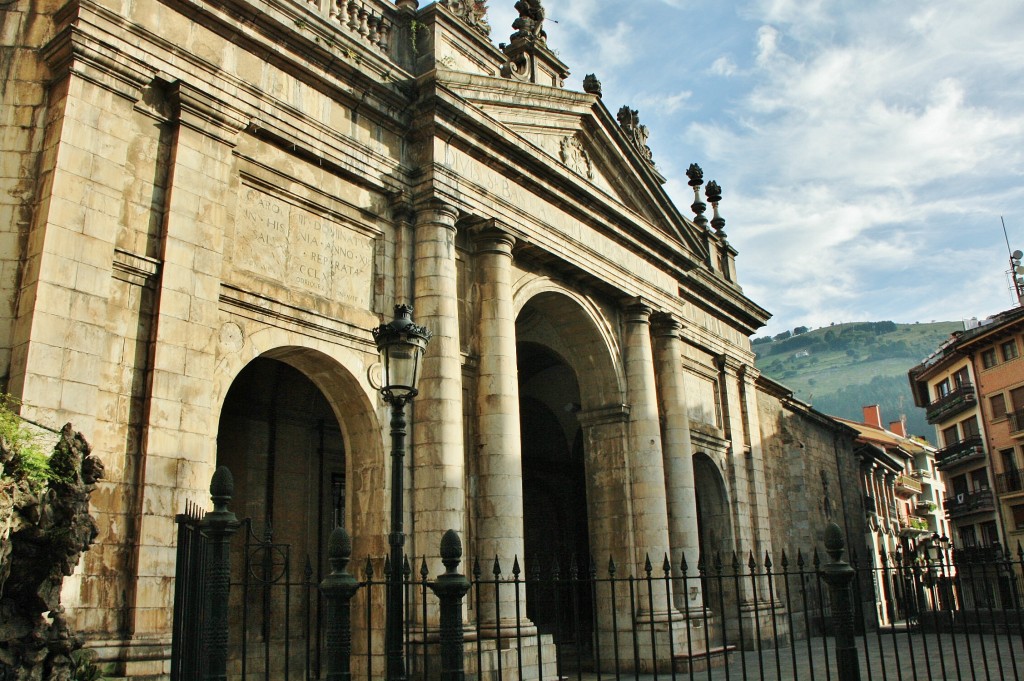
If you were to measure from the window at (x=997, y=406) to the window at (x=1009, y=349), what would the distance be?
5.26 ft

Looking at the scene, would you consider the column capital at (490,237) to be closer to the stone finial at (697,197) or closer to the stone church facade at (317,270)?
the stone church facade at (317,270)

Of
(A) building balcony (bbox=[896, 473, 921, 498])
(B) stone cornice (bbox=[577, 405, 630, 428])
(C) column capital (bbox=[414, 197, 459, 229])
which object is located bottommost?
(B) stone cornice (bbox=[577, 405, 630, 428])

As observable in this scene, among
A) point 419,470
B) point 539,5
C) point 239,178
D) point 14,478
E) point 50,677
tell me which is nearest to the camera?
point 14,478

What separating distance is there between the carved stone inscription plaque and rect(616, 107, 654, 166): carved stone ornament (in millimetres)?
10391

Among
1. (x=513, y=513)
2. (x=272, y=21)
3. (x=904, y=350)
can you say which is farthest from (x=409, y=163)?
(x=904, y=350)

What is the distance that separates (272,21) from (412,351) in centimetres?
600

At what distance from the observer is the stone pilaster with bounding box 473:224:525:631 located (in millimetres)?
12906

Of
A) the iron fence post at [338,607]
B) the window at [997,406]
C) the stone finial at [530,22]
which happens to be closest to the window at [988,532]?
the window at [997,406]

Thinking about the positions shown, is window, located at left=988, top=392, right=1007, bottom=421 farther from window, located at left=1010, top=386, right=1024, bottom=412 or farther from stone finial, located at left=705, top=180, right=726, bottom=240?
stone finial, located at left=705, top=180, right=726, bottom=240

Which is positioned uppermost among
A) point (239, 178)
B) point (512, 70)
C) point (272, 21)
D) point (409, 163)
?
point (512, 70)

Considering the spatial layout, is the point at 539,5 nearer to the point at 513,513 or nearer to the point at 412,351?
the point at 513,513

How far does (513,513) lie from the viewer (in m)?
13.1

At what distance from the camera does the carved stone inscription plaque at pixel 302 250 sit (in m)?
11.0

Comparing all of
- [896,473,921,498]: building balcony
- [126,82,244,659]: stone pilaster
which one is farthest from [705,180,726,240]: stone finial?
[896,473,921,498]: building balcony
